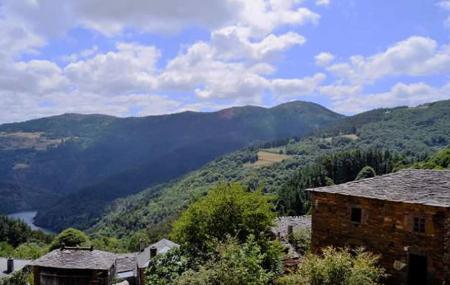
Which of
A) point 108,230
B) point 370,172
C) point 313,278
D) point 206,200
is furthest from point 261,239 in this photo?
point 108,230

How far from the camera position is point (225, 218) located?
97.7 feet

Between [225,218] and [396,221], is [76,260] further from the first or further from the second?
[396,221]

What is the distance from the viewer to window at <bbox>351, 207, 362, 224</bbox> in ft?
84.2

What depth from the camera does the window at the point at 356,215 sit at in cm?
2568

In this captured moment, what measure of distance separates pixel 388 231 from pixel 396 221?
721 millimetres

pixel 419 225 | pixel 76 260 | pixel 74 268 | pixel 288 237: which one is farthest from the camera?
pixel 288 237

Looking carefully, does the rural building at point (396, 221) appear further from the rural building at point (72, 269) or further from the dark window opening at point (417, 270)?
the rural building at point (72, 269)

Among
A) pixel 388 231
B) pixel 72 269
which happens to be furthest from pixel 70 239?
pixel 388 231

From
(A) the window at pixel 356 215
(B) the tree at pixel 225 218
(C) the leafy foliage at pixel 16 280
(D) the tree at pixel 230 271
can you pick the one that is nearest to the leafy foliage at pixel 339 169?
(C) the leafy foliage at pixel 16 280

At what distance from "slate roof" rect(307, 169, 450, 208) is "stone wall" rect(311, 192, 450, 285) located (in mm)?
301

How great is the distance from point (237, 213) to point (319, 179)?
9150 centimetres

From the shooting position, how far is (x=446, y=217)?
2219cm

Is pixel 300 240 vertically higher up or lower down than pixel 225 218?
lower down

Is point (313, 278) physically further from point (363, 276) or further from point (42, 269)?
point (42, 269)
